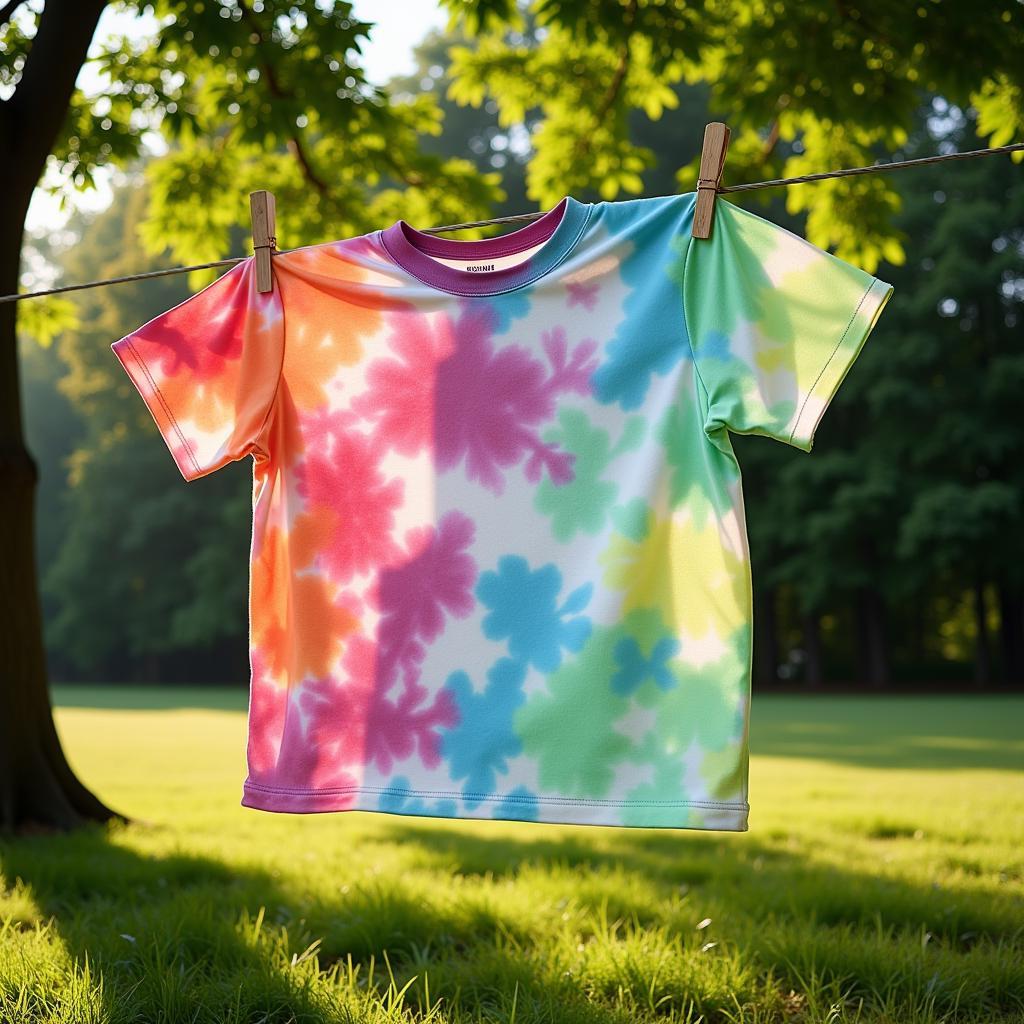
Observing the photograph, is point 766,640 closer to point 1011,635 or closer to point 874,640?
point 874,640

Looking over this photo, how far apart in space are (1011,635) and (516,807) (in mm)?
25864

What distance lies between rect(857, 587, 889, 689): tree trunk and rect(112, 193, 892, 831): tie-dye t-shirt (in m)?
24.0

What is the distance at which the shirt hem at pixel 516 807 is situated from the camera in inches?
94.3

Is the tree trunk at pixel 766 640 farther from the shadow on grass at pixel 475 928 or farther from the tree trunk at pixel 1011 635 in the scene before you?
the shadow on grass at pixel 475 928

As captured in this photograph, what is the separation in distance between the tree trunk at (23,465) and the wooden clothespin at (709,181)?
3.62m

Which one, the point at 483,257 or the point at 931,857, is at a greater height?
the point at 483,257

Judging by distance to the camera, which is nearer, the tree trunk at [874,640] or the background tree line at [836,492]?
the background tree line at [836,492]

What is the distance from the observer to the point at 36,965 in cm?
301

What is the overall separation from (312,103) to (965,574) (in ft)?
74.6

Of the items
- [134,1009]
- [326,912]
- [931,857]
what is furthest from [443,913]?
[931,857]

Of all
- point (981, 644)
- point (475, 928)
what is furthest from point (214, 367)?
point (981, 644)

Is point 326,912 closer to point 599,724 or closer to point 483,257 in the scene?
point 599,724

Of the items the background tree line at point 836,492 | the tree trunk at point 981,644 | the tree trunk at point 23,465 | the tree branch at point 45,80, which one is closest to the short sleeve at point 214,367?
the tree trunk at point 23,465

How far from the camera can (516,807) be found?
8.34 feet
